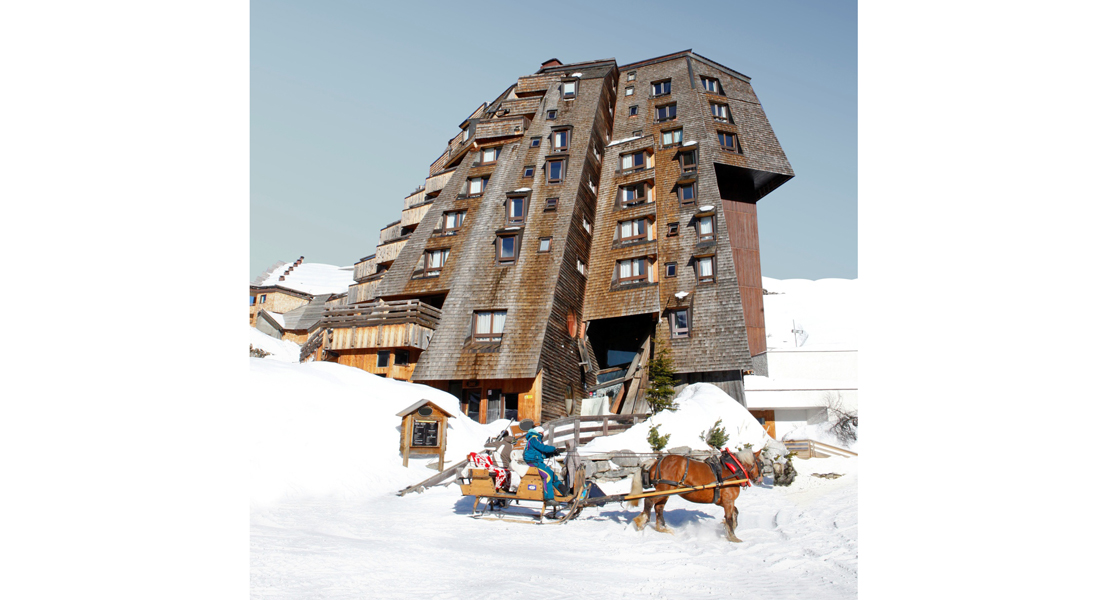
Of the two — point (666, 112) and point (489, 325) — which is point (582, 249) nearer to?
point (489, 325)

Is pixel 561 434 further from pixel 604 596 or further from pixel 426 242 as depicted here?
pixel 426 242

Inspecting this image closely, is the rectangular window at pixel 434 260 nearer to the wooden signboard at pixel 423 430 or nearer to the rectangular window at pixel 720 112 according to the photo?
the wooden signboard at pixel 423 430

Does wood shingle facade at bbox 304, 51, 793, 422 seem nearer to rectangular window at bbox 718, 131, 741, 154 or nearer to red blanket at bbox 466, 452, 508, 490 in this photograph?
rectangular window at bbox 718, 131, 741, 154

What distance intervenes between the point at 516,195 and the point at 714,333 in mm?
13169

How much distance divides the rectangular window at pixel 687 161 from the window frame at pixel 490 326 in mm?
14420

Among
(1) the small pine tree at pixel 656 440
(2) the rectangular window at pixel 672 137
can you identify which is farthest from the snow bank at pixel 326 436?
(2) the rectangular window at pixel 672 137

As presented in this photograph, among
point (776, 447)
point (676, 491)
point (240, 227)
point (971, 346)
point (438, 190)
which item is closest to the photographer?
point (971, 346)

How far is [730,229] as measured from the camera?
3669 cm

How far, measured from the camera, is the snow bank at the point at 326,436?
16188 millimetres

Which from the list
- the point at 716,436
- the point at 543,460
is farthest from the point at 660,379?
the point at 543,460

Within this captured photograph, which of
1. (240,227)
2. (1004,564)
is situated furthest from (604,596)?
(240,227)

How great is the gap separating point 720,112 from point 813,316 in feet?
103

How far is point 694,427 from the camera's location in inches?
888

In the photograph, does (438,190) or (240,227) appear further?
(438,190)
